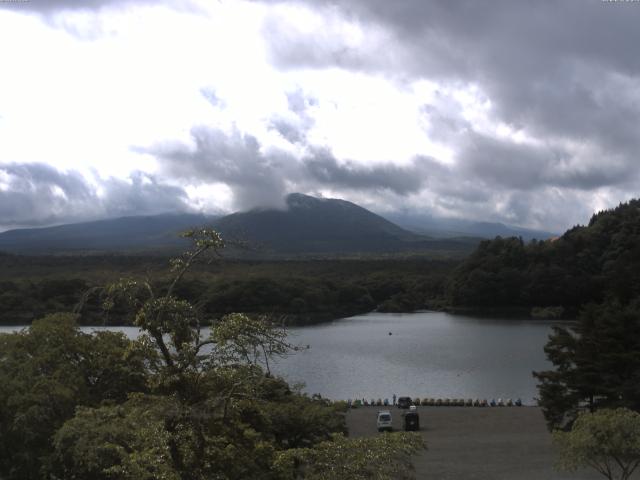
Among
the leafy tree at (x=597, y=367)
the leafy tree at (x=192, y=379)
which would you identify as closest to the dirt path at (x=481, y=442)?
the leafy tree at (x=597, y=367)

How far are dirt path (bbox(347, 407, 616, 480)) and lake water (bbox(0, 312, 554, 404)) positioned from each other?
4.58m

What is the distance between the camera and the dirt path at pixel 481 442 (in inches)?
691

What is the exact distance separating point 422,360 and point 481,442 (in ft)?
76.9

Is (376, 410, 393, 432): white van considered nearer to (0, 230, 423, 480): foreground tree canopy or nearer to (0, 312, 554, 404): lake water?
(0, 312, 554, 404): lake water

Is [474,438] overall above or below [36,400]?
below

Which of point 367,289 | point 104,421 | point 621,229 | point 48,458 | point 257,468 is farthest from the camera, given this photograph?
point 367,289

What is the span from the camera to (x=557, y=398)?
21.3 m

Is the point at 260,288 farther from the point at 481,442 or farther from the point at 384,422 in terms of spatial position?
the point at 481,442

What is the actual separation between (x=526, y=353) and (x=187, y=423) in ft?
142

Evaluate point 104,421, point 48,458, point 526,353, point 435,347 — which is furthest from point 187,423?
point 435,347

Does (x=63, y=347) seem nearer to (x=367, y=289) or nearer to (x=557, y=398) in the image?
(x=557, y=398)

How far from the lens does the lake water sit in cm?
3569

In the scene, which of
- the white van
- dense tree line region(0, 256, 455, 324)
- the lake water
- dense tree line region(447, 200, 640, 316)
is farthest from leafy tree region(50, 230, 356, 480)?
dense tree line region(447, 200, 640, 316)

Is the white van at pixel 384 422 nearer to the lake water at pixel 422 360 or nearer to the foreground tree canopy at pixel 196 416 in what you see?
the lake water at pixel 422 360
